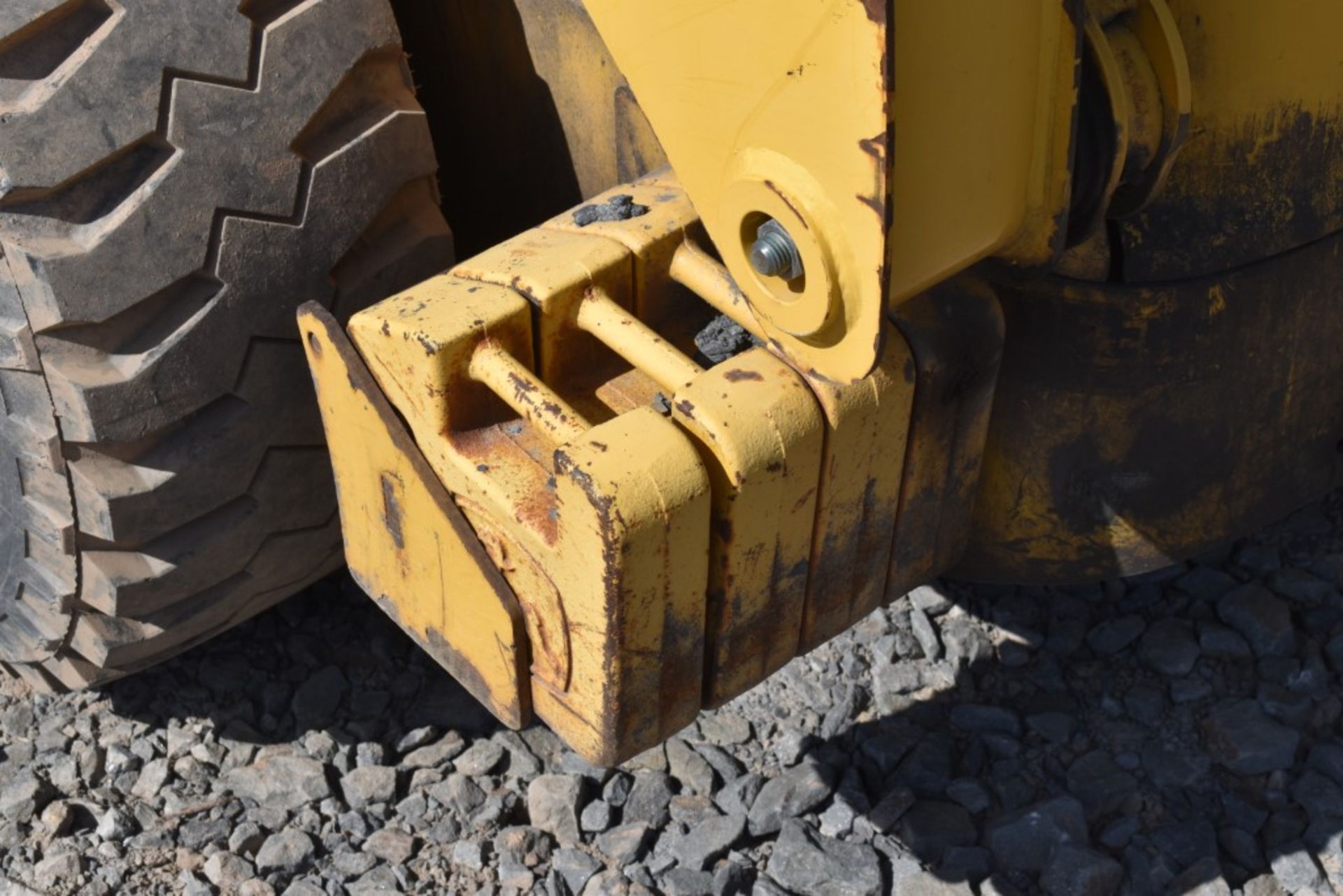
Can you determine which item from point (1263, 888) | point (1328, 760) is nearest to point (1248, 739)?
point (1328, 760)

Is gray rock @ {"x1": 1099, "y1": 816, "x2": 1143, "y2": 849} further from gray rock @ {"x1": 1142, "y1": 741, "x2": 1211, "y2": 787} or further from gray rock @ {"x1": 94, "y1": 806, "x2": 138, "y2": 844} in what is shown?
gray rock @ {"x1": 94, "y1": 806, "x2": 138, "y2": 844}

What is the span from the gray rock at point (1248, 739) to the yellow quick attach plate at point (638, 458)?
0.74 metres

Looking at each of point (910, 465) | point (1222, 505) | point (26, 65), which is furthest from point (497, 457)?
point (1222, 505)

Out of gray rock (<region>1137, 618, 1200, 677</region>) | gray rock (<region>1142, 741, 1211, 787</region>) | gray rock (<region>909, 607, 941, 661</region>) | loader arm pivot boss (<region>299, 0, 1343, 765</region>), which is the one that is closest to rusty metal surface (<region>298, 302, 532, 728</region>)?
loader arm pivot boss (<region>299, 0, 1343, 765</region>)

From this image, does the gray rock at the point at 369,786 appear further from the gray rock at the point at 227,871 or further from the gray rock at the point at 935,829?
the gray rock at the point at 935,829

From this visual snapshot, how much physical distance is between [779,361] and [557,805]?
880 mm

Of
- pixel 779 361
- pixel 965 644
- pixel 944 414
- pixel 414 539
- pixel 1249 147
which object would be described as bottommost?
pixel 965 644

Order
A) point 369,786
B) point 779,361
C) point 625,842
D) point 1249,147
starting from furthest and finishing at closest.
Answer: point 369,786 → point 625,842 → point 1249,147 → point 779,361

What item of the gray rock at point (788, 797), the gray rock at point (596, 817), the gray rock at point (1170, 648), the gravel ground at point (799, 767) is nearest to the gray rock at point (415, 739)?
the gravel ground at point (799, 767)

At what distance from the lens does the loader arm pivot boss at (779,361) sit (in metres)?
1.40

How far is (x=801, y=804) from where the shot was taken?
7.20 feet

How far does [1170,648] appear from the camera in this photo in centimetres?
242

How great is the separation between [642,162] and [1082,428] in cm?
62

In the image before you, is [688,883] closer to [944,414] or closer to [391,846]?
[391,846]
